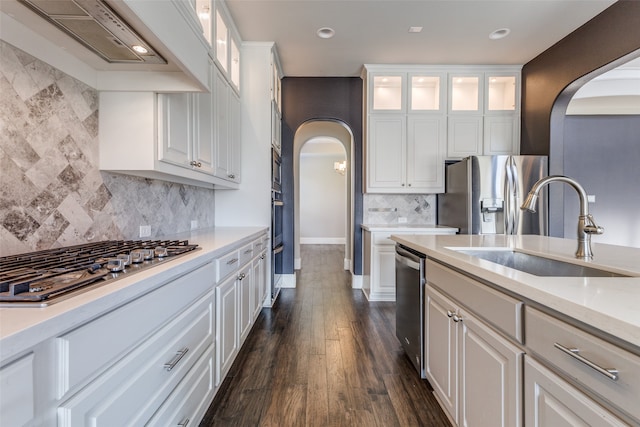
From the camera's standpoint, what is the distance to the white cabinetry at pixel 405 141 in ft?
13.0

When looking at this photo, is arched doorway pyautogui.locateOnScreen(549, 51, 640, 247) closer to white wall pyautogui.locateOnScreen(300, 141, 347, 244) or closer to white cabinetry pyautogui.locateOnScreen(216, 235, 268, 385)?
white cabinetry pyautogui.locateOnScreen(216, 235, 268, 385)

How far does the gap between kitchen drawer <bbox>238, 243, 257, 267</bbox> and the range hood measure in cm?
129

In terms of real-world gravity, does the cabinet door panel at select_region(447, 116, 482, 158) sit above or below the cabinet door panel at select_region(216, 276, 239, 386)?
above

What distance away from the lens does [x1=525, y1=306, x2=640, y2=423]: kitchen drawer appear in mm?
593

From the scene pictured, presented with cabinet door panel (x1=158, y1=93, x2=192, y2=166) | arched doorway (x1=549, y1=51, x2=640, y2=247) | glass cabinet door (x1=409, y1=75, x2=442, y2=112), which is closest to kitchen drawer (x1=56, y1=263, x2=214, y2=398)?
cabinet door panel (x1=158, y1=93, x2=192, y2=166)

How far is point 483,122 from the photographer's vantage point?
3.95 meters

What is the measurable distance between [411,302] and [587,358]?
4.55ft

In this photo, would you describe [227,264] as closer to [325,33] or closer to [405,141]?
[325,33]

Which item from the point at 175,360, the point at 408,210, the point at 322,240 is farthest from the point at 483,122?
the point at 322,240

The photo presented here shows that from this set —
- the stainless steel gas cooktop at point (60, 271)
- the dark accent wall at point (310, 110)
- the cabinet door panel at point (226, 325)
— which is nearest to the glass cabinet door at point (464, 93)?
the dark accent wall at point (310, 110)

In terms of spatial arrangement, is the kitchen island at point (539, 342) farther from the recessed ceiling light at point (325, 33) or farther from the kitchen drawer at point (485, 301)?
the recessed ceiling light at point (325, 33)

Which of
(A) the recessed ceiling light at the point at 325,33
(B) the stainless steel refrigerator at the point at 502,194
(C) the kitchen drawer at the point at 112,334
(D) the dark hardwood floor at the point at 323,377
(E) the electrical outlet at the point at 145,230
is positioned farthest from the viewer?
(B) the stainless steel refrigerator at the point at 502,194

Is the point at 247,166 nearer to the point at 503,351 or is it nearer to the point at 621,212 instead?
the point at 503,351

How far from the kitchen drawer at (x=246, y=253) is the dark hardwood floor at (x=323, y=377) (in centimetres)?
70
